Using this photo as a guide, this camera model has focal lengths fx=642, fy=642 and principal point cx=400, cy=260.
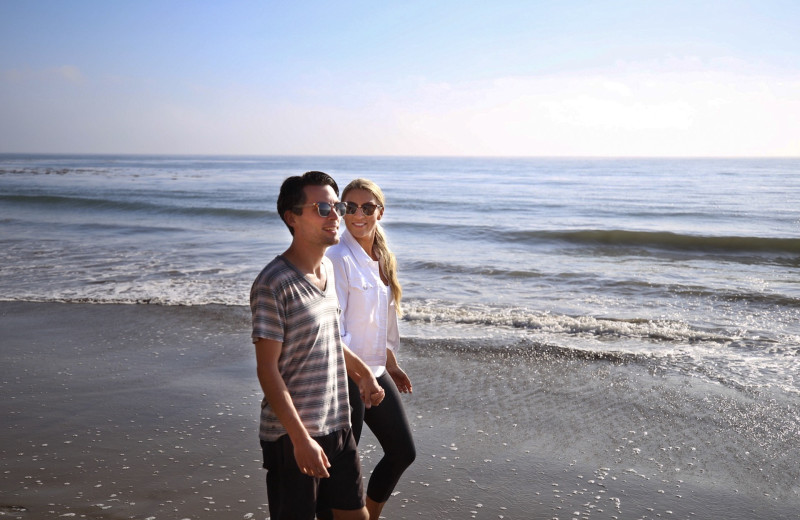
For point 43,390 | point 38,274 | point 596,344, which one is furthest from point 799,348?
point 38,274

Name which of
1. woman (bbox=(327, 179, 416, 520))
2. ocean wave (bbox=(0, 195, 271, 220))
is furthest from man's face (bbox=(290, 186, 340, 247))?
ocean wave (bbox=(0, 195, 271, 220))

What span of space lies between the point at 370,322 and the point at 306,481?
954mm

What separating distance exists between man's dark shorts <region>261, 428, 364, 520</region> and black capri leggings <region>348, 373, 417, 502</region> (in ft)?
1.45

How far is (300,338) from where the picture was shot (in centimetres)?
229

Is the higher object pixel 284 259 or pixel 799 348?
pixel 284 259

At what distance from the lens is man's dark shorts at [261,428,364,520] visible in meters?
2.27

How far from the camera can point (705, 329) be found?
28.2ft

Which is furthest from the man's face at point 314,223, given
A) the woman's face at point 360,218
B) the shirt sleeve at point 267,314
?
the woman's face at point 360,218

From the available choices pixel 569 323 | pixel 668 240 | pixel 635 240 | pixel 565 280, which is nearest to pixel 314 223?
pixel 569 323

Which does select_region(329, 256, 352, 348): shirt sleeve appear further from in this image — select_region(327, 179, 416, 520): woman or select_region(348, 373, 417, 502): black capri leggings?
select_region(348, 373, 417, 502): black capri leggings

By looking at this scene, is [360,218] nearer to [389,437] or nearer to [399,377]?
[399,377]

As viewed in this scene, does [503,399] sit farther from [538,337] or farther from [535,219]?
[535,219]

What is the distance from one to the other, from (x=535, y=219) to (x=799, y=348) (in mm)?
16377

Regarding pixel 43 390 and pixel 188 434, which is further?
pixel 43 390
